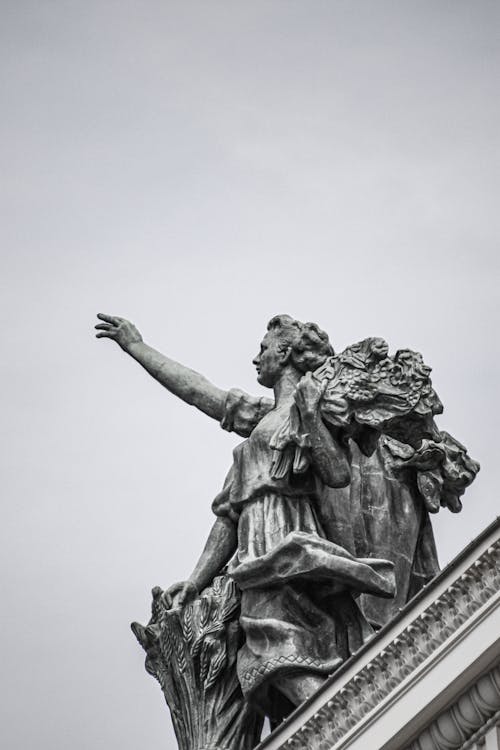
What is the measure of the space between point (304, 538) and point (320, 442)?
77cm

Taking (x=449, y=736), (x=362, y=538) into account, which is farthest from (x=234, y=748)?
(x=449, y=736)

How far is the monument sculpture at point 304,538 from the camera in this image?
56.0ft

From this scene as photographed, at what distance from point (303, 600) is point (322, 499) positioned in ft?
3.40

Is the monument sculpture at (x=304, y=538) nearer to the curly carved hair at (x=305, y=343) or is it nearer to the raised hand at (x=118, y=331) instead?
the curly carved hair at (x=305, y=343)

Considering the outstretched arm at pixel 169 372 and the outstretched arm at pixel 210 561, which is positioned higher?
the outstretched arm at pixel 169 372

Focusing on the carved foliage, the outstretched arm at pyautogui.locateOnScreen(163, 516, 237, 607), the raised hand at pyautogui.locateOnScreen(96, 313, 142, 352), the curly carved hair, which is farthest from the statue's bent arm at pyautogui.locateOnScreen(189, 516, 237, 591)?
the raised hand at pyautogui.locateOnScreen(96, 313, 142, 352)

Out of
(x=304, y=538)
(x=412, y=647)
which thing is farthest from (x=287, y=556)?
(x=412, y=647)

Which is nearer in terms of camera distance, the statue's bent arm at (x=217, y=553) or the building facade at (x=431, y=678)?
the building facade at (x=431, y=678)

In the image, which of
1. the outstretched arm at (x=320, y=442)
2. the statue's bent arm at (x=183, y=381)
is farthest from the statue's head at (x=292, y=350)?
the outstretched arm at (x=320, y=442)

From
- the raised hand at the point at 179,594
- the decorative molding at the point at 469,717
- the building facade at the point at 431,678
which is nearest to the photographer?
the decorative molding at the point at 469,717

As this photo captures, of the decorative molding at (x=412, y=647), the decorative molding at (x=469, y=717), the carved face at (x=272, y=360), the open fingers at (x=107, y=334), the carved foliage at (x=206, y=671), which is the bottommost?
the decorative molding at (x=469, y=717)

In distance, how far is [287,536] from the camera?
17.3 m

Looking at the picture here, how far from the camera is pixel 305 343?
61.6 feet

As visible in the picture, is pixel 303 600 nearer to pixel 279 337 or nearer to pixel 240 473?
pixel 240 473
